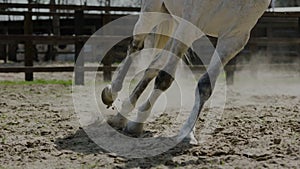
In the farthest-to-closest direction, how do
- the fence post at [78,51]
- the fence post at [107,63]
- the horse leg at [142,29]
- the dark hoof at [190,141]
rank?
the fence post at [107,63], the fence post at [78,51], the horse leg at [142,29], the dark hoof at [190,141]

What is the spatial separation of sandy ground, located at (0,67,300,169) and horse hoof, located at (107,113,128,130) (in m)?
0.20

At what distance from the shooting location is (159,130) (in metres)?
3.87

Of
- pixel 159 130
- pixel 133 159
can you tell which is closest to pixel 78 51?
pixel 159 130

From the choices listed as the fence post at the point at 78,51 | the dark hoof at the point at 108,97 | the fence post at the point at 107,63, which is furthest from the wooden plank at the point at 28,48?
the dark hoof at the point at 108,97

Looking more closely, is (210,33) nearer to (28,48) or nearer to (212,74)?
(212,74)

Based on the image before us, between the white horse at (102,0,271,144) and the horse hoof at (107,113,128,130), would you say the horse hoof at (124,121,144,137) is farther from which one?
the horse hoof at (107,113,128,130)

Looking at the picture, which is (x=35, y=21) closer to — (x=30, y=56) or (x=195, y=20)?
(x=30, y=56)

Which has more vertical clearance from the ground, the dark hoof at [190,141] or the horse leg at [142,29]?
the horse leg at [142,29]

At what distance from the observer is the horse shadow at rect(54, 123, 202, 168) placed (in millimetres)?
2785

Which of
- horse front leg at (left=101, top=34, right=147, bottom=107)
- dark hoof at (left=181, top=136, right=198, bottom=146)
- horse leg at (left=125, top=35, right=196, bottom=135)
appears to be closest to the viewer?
dark hoof at (left=181, top=136, right=198, bottom=146)

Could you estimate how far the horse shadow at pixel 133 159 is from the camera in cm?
279

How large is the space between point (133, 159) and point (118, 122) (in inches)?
43.4

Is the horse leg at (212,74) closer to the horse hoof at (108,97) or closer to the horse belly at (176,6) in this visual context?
the horse belly at (176,6)

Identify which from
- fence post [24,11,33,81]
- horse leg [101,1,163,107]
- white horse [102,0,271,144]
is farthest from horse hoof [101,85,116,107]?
fence post [24,11,33,81]
